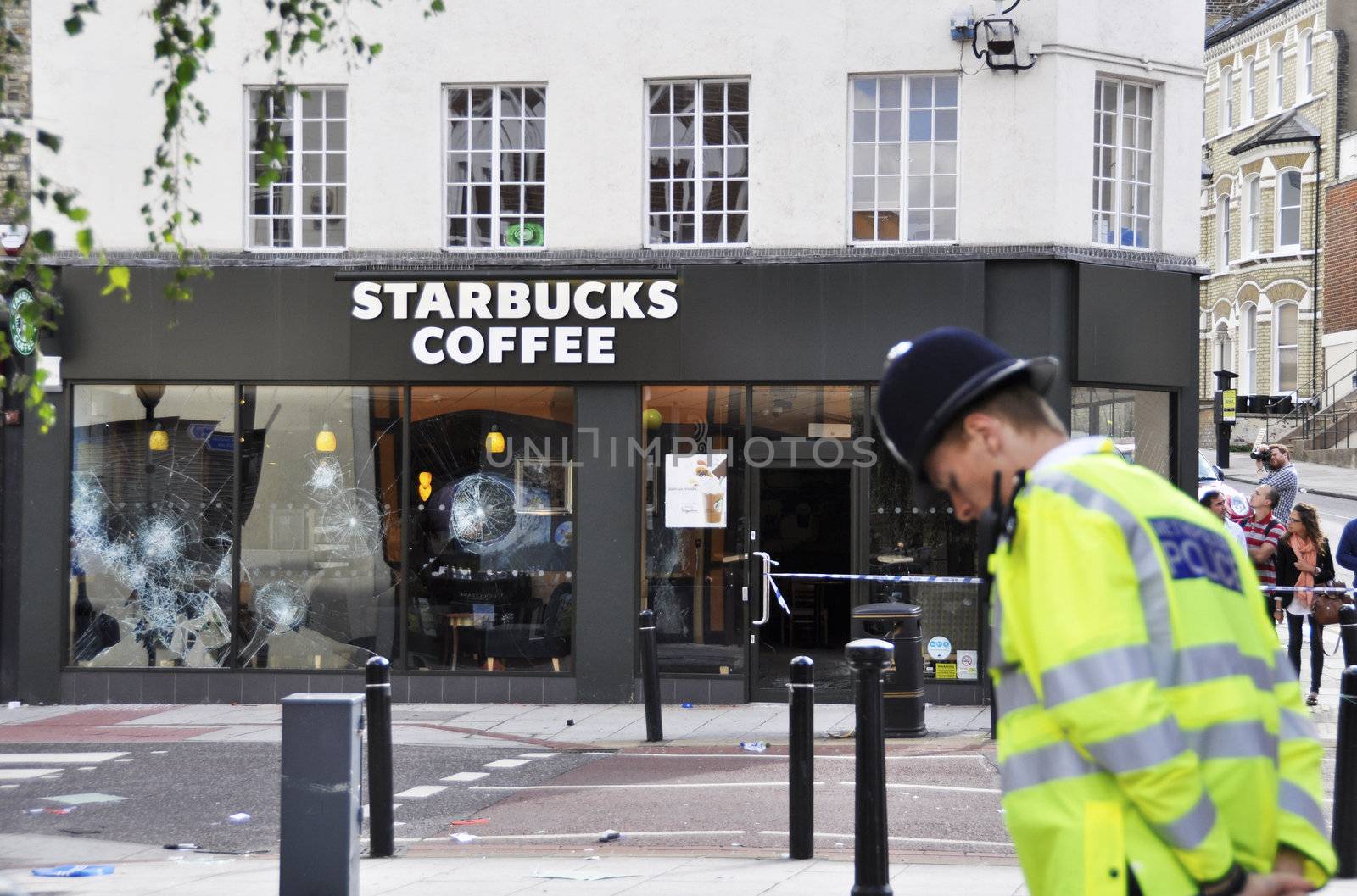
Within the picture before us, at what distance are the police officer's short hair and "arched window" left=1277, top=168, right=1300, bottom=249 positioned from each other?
47.4m

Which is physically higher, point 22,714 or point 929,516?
point 929,516

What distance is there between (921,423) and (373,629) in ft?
43.7

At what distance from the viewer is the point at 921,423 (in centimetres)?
279

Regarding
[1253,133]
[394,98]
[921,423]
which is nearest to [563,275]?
[394,98]

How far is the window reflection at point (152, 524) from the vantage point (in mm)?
15602

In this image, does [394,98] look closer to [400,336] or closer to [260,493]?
[400,336]

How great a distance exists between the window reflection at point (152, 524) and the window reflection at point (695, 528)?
165 inches

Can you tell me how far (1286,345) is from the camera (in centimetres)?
4709

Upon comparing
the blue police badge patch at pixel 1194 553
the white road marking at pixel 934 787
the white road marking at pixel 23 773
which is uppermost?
the blue police badge patch at pixel 1194 553

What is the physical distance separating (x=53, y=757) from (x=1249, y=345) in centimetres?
4264

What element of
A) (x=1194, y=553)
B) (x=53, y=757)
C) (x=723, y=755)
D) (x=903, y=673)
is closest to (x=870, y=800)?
(x=1194, y=553)

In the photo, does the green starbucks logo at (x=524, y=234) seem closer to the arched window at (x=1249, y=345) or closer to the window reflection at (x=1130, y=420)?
the window reflection at (x=1130, y=420)

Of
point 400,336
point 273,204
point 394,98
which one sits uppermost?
point 394,98

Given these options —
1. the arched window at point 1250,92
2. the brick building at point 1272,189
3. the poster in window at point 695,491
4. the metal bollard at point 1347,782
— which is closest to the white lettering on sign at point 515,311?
the poster in window at point 695,491
